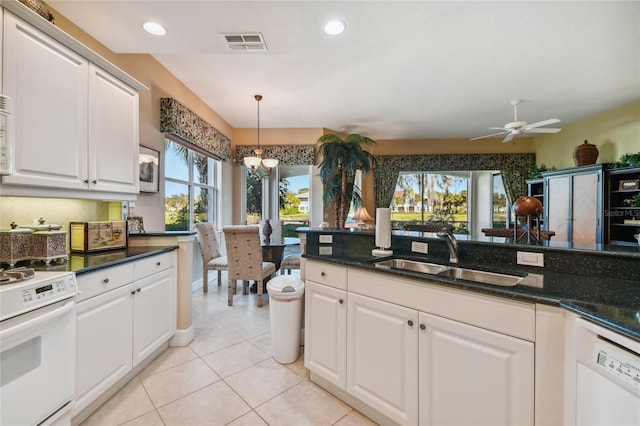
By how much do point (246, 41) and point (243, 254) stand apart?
2247mm

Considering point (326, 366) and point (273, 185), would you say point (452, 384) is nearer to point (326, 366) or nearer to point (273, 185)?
point (326, 366)

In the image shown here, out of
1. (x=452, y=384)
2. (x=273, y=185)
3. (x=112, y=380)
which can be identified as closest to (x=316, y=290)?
(x=452, y=384)

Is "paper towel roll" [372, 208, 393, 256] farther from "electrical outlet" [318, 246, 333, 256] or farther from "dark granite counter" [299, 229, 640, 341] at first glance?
"electrical outlet" [318, 246, 333, 256]

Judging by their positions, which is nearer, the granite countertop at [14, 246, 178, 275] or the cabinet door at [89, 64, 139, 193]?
the granite countertop at [14, 246, 178, 275]

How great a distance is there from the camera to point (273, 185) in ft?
18.3

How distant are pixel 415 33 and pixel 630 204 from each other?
430 cm

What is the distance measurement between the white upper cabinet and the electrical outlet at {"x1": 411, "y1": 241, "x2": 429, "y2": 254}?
2263mm

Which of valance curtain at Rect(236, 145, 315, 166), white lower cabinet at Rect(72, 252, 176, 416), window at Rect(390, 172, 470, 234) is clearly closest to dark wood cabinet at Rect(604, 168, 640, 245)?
window at Rect(390, 172, 470, 234)

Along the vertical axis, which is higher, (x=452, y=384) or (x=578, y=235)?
(x=578, y=235)

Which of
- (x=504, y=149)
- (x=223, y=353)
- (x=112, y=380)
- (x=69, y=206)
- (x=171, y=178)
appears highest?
(x=504, y=149)

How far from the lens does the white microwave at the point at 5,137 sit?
4.34 feet

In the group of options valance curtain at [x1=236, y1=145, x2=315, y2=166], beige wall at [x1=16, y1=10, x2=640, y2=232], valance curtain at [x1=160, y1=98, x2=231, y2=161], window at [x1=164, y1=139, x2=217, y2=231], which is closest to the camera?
beige wall at [x1=16, y1=10, x2=640, y2=232]

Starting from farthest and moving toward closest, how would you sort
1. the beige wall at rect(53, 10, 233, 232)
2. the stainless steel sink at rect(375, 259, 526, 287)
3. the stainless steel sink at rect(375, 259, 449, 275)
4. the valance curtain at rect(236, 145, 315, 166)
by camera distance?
the valance curtain at rect(236, 145, 315, 166) → the beige wall at rect(53, 10, 233, 232) → the stainless steel sink at rect(375, 259, 449, 275) → the stainless steel sink at rect(375, 259, 526, 287)

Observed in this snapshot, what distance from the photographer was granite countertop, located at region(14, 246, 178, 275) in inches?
57.6
